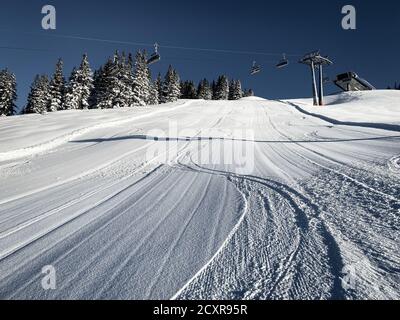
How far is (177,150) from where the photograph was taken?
1008 centimetres

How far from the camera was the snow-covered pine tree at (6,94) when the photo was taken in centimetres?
5881

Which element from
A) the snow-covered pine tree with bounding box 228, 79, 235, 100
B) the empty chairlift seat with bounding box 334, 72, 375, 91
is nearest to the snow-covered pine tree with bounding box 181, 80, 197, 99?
the snow-covered pine tree with bounding box 228, 79, 235, 100

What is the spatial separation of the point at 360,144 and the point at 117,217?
23.6ft

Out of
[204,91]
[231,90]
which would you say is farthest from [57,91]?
[231,90]

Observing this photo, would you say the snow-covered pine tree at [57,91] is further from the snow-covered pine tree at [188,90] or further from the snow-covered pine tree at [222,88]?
the snow-covered pine tree at [222,88]

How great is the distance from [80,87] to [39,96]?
1045cm

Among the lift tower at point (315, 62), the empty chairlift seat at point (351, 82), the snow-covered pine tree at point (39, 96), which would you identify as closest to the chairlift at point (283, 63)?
the lift tower at point (315, 62)

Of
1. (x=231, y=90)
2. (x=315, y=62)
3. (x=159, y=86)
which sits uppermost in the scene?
(x=231, y=90)

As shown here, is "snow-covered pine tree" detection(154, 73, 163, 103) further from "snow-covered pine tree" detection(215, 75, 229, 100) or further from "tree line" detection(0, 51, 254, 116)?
"snow-covered pine tree" detection(215, 75, 229, 100)

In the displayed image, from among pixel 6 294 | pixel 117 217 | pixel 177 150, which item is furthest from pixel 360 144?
pixel 6 294

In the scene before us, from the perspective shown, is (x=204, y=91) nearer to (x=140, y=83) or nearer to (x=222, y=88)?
(x=222, y=88)

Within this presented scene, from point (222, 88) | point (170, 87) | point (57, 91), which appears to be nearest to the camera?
point (57, 91)

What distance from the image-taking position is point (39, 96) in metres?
59.9

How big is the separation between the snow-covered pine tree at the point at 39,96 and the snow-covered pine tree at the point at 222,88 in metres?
44.1
